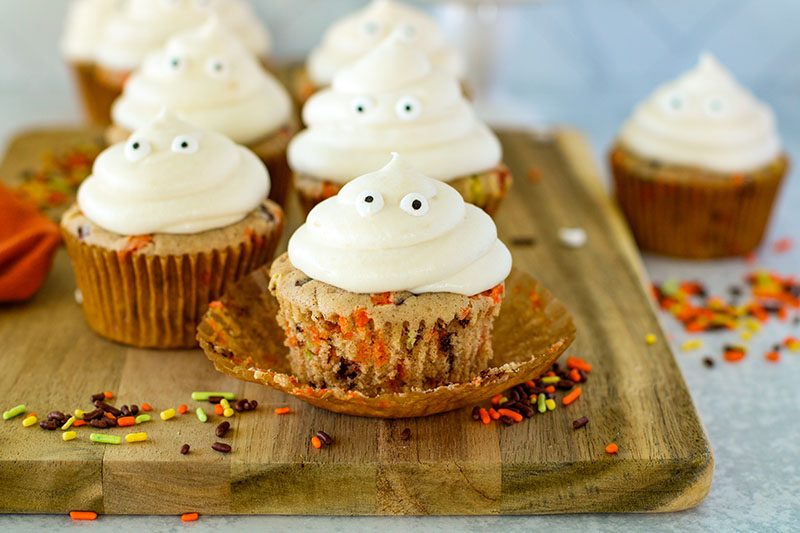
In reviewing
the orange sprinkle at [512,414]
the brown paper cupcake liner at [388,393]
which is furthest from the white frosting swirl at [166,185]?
the orange sprinkle at [512,414]

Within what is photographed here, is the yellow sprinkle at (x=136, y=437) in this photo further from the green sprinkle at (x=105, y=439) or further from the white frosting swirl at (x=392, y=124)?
the white frosting swirl at (x=392, y=124)

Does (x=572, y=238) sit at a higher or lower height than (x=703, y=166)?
lower

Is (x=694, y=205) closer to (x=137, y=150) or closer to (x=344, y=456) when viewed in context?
(x=344, y=456)

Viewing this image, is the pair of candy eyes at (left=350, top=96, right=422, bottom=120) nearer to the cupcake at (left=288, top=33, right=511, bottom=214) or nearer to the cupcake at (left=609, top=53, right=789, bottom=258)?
the cupcake at (left=288, top=33, right=511, bottom=214)

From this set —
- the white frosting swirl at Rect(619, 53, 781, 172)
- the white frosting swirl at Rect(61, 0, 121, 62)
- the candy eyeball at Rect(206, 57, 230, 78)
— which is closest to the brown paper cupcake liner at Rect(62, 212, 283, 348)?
the candy eyeball at Rect(206, 57, 230, 78)

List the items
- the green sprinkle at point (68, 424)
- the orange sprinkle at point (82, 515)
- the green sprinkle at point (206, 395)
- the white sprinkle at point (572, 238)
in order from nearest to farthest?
the orange sprinkle at point (82, 515) < the green sprinkle at point (68, 424) < the green sprinkle at point (206, 395) < the white sprinkle at point (572, 238)

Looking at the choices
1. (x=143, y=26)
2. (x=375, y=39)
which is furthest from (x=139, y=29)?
(x=375, y=39)
